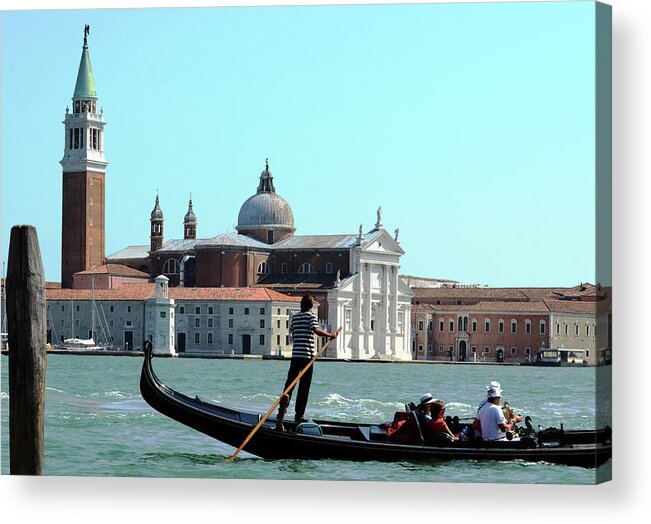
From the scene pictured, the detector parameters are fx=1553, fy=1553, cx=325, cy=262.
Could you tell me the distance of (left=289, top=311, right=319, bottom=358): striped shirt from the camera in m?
7.66

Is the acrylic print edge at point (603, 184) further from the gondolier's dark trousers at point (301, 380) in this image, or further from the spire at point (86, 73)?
the spire at point (86, 73)

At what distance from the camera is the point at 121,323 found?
3016 cm

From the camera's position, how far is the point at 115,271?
113 ft

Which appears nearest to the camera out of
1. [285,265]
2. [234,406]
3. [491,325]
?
[234,406]

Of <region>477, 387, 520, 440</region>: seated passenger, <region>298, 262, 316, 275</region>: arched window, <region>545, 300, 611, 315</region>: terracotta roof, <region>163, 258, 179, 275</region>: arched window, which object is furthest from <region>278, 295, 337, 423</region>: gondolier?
<region>163, 258, 179, 275</region>: arched window

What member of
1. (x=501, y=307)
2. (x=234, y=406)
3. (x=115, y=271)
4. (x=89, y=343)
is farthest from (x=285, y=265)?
(x=234, y=406)

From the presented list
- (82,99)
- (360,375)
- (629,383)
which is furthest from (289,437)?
(360,375)

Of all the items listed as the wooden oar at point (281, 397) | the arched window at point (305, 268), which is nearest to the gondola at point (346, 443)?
the wooden oar at point (281, 397)

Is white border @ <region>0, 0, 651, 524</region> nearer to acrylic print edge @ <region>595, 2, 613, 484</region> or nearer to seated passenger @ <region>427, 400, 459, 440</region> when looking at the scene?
acrylic print edge @ <region>595, 2, 613, 484</region>

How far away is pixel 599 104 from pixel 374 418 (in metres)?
6.21

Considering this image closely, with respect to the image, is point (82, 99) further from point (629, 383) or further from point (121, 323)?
point (121, 323)

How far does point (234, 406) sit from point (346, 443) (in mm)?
6315

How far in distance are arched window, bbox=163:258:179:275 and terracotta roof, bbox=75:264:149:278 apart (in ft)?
1.52

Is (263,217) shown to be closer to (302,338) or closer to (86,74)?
(86,74)
